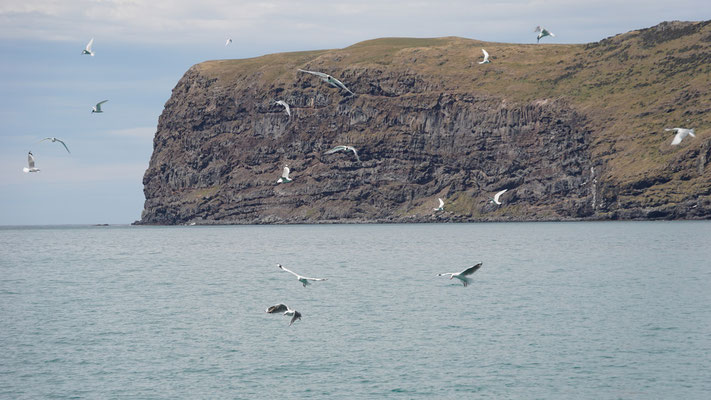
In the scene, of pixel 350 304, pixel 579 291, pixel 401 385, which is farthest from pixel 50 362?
pixel 579 291

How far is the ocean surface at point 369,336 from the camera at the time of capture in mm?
26422

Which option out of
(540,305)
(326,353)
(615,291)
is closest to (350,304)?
(540,305)

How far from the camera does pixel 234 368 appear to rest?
2908cm

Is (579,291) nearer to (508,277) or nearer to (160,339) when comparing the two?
(508,277)

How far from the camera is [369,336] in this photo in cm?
3431

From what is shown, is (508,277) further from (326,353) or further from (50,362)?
(50,362)

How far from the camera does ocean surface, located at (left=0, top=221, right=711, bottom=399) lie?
86.7 feet

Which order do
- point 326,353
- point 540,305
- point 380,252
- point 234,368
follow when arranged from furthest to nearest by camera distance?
point 380,252 → point 540,305 → point 326,353 → point 234,368

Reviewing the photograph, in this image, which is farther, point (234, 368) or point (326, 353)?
point (326, 353)

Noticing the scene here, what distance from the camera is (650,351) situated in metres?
30.4

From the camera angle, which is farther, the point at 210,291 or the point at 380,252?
the point at 380,252

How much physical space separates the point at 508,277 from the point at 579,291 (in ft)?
32.9

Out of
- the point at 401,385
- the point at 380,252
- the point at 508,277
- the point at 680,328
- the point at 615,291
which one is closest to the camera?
the point at 401,385

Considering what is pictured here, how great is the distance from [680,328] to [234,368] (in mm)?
19806
